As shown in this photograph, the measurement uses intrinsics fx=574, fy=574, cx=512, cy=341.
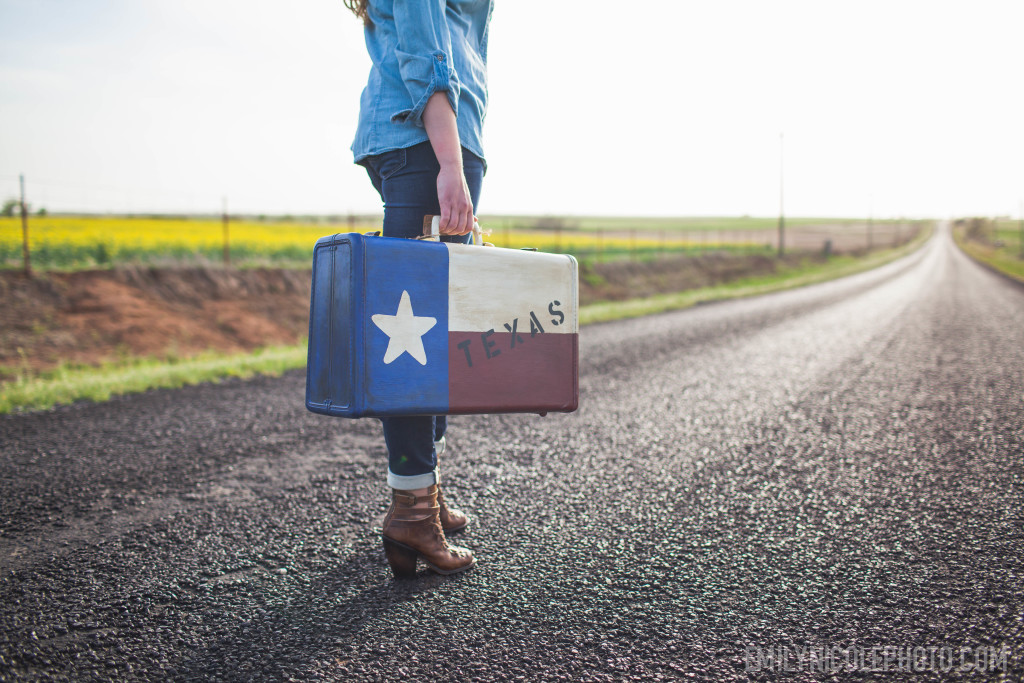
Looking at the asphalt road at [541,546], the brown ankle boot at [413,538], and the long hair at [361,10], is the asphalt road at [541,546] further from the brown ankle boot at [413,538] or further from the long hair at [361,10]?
the long hair at [361,10]

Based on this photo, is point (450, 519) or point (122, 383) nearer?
point (450, 519)

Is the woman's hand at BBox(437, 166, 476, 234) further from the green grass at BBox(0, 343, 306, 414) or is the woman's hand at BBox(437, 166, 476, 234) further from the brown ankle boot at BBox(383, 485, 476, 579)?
the green grass at BBox(0, 343, 306, 414)

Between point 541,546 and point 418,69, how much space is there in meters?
1.38

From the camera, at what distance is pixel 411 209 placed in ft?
4.96

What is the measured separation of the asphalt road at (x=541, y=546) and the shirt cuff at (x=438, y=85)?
4.07ft

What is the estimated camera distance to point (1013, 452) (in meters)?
2.61

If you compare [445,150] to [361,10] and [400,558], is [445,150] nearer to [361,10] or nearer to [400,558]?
[361,10]

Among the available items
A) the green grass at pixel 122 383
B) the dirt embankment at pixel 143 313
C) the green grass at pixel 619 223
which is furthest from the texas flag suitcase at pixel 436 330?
the green grass at pixel 619 223

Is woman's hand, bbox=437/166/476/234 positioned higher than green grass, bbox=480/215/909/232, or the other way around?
green grass, bbox=480/215/909/232

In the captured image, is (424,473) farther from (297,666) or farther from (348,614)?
(297,666)

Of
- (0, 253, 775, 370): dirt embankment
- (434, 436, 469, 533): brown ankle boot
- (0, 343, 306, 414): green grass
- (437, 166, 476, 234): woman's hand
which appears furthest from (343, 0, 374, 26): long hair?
(0, 253, 775, 370): dirt embankment

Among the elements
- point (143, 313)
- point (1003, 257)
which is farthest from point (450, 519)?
point (1003, 257)

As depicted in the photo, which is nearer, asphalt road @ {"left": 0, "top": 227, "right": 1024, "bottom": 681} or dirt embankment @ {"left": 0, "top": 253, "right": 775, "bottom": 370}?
asphalt road @ {"left": 0, "top": 227, "right": 1024, "bottom": 681}

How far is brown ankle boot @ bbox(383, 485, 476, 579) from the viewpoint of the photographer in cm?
158
